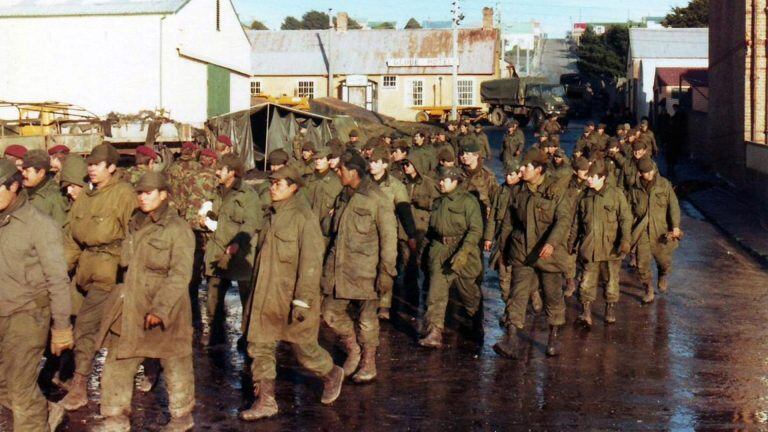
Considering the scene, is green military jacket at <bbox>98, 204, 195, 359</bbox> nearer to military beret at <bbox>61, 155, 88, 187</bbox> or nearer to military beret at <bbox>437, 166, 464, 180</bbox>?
military beret at <bbox>61, 155, 88, 187</bbox>

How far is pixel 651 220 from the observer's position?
12.8m

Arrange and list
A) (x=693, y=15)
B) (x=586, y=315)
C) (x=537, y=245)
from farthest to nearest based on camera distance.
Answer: (x=693, y=15) < (x=586, y=315) < (x=537, y=245)

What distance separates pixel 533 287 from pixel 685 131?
29906mm

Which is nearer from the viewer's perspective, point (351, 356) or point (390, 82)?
point (351, 356)

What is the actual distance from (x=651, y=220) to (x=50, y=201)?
280 inches

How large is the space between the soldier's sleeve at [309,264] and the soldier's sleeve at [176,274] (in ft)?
2.95

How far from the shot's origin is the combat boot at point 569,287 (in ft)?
42.5

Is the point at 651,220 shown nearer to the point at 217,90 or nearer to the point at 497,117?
the point at 217,90

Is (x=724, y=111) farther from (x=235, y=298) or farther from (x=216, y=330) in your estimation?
(x=216, y=330)

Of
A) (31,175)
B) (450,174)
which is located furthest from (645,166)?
(31,175)

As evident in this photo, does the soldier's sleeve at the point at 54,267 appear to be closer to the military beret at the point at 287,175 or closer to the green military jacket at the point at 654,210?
the military beret at the point at 287,175

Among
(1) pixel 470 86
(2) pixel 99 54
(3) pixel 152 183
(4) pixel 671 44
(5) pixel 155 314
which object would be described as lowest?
(5) pixel 155 314

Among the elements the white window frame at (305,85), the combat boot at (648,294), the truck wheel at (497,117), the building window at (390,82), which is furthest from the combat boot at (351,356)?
the white window frame at (305,85)

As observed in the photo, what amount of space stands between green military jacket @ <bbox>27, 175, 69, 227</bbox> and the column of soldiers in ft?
0.05
